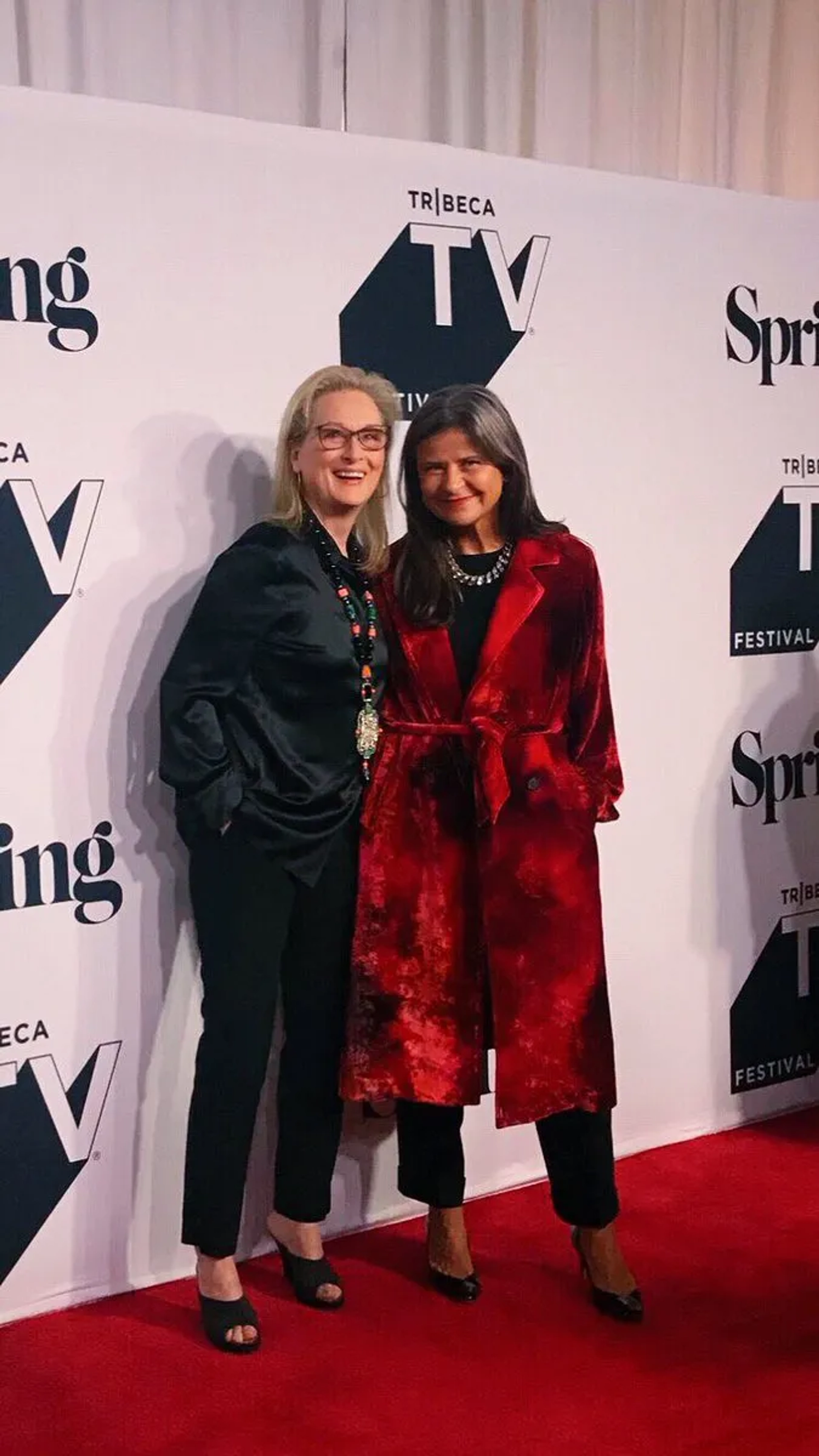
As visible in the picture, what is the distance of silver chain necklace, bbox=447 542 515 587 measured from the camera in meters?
2.43

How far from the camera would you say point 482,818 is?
2377 millimetres

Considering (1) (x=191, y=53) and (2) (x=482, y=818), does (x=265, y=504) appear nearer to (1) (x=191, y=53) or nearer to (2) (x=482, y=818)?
(2) (x=482, y=818)

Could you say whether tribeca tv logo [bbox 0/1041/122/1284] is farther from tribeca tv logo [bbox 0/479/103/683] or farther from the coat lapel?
the coat lapel

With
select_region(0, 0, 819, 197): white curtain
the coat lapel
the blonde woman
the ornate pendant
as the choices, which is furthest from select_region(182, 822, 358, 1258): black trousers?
select_region(0, 0, 819, 197): white curtain

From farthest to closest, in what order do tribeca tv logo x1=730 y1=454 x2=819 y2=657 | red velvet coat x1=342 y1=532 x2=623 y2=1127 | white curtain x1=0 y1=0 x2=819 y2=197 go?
white curtain x1=0 y1=0 x2=819 y2=197 → tribeca tv logo x1=730 y1=454 x2=819 y2=657 → red velvet coat x1=342 y1=532 x2=623 y2=1127

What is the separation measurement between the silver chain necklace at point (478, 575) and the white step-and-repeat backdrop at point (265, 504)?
0.38 metres

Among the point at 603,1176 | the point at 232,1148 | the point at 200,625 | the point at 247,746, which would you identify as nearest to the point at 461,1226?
the point at 603,1176

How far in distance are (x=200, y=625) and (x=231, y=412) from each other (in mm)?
416

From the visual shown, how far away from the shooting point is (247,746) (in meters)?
2.35

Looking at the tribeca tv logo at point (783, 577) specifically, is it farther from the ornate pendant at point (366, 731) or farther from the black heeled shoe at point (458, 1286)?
the black heeled shoe at point (458, 1286)

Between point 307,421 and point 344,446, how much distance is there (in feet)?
0.25

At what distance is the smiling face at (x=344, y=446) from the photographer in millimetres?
2338

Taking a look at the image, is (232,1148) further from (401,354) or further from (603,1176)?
(401,354)

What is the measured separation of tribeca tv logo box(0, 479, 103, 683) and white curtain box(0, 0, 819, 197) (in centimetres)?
134
